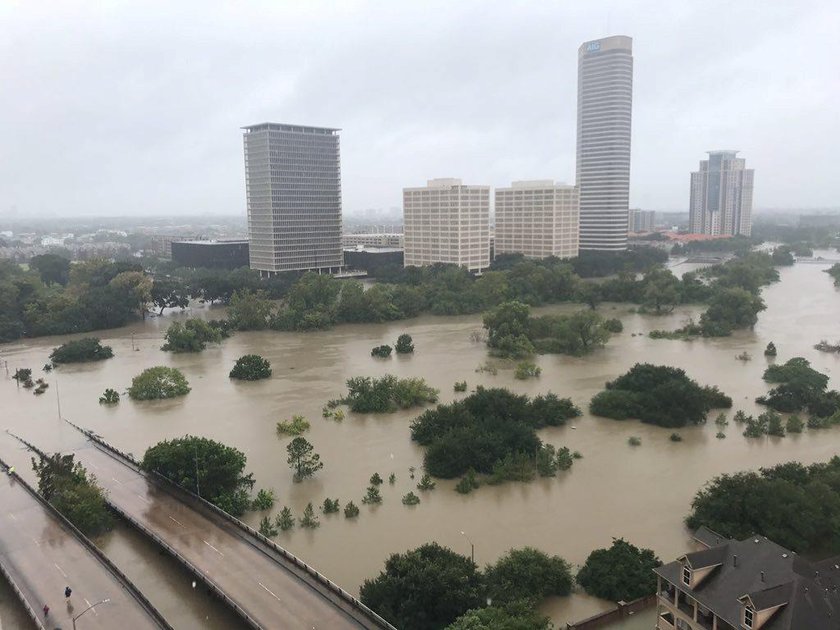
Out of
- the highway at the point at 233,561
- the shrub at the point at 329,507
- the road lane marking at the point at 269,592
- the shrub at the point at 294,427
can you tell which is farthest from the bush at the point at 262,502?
the shrub at the point at 294,427

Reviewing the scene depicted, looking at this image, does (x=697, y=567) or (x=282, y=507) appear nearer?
(x=697, y=567)

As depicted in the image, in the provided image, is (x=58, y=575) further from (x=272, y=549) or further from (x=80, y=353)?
(x=80, y=353)

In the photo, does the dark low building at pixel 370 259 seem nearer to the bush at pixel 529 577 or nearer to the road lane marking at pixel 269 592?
the bush at pixel 529 577

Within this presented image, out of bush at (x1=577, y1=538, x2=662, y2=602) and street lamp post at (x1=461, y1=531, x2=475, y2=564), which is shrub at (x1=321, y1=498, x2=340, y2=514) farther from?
bush at (x1=577, y1=538, x2=662, y2=602)

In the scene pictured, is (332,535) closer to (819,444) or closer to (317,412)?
(317,412)

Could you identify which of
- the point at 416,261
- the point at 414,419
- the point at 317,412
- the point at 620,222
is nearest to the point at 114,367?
the point at 317,412

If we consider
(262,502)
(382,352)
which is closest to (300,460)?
(262,502)
